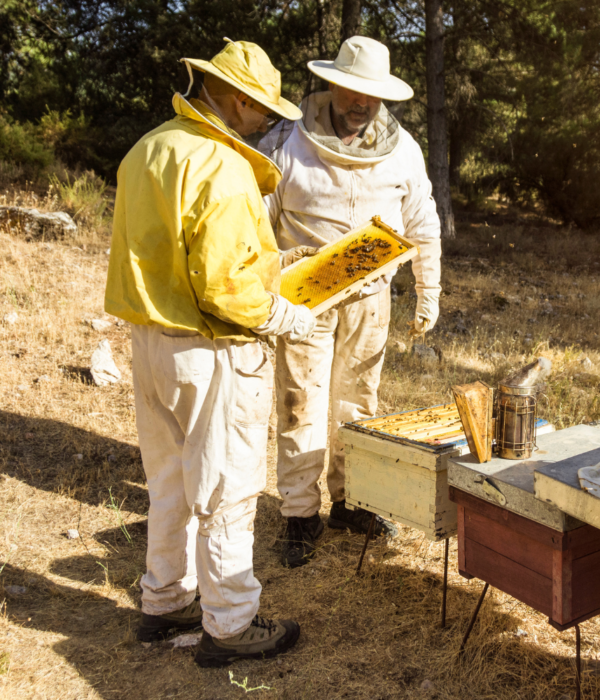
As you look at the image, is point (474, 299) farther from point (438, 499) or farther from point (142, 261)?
point (142, 261)

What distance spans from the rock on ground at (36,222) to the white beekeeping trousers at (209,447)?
6269 mm

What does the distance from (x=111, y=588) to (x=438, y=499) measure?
1.67 m

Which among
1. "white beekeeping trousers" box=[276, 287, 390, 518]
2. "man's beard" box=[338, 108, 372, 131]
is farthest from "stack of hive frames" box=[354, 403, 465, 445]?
"man's beard" box=[338, 108, 372, 131]

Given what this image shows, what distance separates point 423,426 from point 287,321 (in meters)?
0.87

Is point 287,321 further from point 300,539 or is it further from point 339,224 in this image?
point 300,539

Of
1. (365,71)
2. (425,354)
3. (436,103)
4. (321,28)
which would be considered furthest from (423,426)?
(436,103)

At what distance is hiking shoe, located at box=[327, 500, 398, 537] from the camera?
3.50 metres

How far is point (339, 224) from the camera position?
3.23m

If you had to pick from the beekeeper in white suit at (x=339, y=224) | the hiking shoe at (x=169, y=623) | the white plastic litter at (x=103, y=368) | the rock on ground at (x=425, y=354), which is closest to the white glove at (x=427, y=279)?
the beekeeper in white suit at (x=339, y=224)

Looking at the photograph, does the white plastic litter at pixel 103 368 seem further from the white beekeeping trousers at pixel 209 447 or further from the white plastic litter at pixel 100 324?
the white beekeeping trousers at pixel 209 447

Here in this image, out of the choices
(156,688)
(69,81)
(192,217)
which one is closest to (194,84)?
→ (192,217)

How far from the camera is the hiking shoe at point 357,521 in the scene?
11.5 ft

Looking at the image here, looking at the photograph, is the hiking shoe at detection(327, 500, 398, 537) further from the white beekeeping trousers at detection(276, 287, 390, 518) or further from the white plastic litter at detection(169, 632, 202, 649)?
the white plastic litter at detection(169, 632, 202, 649)

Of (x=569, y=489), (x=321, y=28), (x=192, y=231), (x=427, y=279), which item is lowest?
(x=569, y=489)
